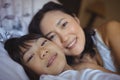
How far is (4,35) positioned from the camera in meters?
1.17

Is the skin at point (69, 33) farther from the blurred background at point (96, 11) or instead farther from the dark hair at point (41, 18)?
the blurred background at point (96, 11)

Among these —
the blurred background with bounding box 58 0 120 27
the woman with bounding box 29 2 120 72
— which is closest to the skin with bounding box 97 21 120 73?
the woman with bounding box 29 2 120 72

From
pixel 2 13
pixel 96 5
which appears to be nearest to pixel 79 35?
pixel 2 13

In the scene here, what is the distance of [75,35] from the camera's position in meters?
1.14

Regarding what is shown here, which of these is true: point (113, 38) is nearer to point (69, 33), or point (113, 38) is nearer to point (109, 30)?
point (109, 30)

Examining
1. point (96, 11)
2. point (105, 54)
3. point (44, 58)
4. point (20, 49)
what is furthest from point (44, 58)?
point (96, 11)

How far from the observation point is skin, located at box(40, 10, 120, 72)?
3.70ft

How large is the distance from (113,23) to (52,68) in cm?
38

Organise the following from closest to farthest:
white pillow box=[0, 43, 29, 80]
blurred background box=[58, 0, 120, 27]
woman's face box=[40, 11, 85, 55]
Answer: white pillow box=[0, 43, 29, 80] < woman's face box=[40, 11, 85, 55] < blurred background box=[58, 0, 120, 27]

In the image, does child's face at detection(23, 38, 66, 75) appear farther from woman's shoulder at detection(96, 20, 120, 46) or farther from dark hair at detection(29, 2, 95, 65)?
woman's shoulder at detection(96, 20, 120, 46)

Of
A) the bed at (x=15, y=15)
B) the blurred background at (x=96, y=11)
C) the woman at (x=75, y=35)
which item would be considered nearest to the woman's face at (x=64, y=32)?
the woman at (x=75, y=35)

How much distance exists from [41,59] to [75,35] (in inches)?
8.8

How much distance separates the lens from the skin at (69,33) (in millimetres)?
1129

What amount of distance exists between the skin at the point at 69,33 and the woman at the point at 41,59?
77mm
